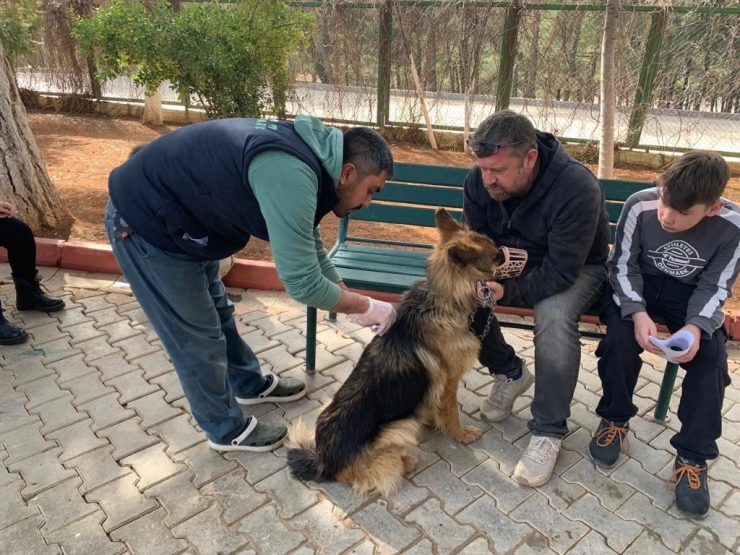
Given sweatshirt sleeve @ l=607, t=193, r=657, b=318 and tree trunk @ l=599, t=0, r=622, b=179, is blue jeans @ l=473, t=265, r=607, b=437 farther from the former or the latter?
tree trunk @ l=599, t=0, r=622, b=179

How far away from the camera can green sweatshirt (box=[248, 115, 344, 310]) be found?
7.02ft

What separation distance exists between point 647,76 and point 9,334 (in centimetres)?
872

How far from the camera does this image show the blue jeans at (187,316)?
2590 millimetres

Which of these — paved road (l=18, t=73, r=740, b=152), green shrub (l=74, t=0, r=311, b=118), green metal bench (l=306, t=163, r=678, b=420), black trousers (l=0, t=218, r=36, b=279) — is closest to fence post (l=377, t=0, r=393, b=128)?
paved road (l=18, t=73, r=740, b=152)

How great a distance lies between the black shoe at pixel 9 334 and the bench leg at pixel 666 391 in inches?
182

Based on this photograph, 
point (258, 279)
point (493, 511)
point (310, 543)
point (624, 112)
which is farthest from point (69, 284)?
point (624, 112)

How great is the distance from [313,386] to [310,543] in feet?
4.34

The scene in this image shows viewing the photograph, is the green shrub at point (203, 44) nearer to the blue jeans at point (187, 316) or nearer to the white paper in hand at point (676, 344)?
the blue jeans at point (187, 316)

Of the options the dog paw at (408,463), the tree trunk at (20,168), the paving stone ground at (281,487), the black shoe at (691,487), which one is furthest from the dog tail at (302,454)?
the tree trunk at (20,168)

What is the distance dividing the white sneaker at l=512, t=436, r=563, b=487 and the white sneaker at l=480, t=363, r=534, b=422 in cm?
38

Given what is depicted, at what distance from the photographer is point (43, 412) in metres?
3.41

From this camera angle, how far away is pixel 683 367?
2.86 meters

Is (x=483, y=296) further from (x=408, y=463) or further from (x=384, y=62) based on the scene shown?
(x=384, y=62)

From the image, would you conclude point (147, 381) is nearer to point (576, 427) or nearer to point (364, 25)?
point (576, 427)
